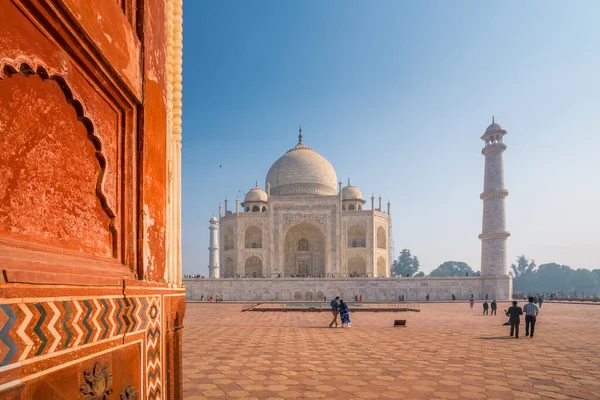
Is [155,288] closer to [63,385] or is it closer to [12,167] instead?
[63,385]

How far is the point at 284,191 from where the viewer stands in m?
37.1

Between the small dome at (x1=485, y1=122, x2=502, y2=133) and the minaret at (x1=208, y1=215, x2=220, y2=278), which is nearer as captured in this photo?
the small dome at (x1=485, y1=122, x2=502, y2=133)

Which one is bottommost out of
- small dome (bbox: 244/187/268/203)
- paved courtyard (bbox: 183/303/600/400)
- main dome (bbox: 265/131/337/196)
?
paved courtyard (bbox: 183/303/600/400)

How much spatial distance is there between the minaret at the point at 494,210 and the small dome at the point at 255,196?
17.2 m

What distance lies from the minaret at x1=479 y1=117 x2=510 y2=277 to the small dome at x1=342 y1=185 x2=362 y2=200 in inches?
418

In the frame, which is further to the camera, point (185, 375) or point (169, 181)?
point (185, 375)

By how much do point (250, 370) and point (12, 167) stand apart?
4923mm

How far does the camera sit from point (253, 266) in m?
34.1

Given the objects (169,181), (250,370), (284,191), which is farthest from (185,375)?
(284,191)

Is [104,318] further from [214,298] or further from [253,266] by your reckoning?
[253,266]

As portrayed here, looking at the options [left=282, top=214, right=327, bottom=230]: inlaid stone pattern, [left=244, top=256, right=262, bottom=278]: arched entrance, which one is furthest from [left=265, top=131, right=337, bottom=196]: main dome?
[left=244, top=256, right=262, bottom=278]: arched entrance

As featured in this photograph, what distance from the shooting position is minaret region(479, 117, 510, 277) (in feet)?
90.5

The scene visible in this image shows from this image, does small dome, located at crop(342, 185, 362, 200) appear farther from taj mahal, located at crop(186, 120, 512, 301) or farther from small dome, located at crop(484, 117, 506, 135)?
small dome, located at crop(484, 117, 506, 135)

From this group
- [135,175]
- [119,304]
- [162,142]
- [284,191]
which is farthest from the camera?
[284,191]
